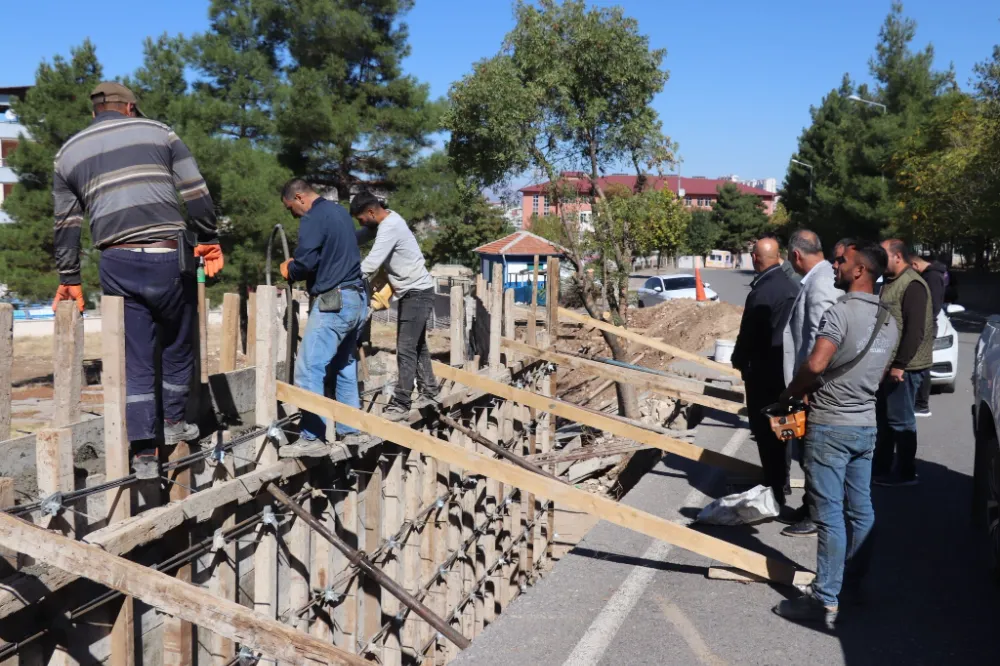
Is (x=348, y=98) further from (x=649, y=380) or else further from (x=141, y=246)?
(x=141, y=246)

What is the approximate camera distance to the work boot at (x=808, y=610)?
16.2ft

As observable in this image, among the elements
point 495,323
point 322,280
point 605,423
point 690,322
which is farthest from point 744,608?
point 690,322

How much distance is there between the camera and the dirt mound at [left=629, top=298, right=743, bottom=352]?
2038cm

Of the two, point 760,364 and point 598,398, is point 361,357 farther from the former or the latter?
point 598,398

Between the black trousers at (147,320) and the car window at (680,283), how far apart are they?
3057cm

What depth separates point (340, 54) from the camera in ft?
91.4

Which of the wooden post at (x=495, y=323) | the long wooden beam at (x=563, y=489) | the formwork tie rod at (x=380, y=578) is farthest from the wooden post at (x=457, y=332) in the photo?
the formwork tie rod at (x=380, y=578)

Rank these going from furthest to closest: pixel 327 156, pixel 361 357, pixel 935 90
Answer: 1. pixel 935 90
2. pixel 327 156
3. pixel 361 357

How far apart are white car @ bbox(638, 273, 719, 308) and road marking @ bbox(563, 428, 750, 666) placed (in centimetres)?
2692

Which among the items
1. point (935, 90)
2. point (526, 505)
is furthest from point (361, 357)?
point (935, 90)

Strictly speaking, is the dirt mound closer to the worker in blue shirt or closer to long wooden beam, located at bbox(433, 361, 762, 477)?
long wooden beam, located at bbox(433, 361, 762, 477)

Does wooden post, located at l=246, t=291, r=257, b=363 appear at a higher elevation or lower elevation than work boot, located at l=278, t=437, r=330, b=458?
higher

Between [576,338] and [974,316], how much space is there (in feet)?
65.3

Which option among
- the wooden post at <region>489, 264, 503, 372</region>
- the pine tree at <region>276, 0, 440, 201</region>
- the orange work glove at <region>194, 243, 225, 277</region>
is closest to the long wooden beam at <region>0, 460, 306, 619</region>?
the orange work glove at <region>194, 243, 225, 277</region>
